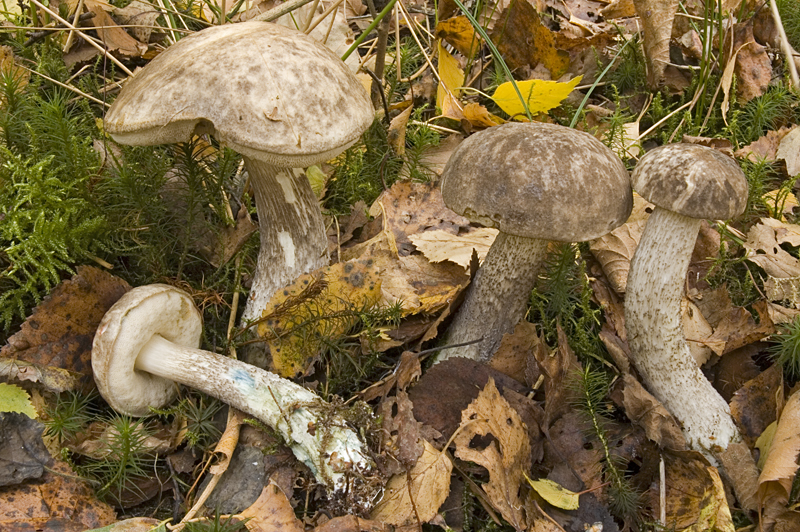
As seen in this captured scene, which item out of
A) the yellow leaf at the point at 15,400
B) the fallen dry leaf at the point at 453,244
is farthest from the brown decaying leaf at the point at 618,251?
the yellow leaf at the point at 15,400

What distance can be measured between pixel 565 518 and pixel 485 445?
1.18 ft

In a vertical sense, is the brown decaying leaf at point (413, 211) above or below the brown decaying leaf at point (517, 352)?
above

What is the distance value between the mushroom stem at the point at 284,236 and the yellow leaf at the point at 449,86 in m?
1.22

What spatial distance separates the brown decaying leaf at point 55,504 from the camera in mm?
1947

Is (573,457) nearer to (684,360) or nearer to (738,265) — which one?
(684,360)

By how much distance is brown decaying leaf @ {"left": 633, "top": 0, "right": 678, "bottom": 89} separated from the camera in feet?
11.0

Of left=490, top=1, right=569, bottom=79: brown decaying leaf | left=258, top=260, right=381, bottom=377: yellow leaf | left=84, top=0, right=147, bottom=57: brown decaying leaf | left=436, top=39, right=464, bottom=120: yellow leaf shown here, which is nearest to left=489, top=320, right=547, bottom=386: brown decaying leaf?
left=258, top=260, right=381, bottom=377: yellow leaf

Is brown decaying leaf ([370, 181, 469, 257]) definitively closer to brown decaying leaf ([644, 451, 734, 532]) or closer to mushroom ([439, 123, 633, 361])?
mushroom ([439, 123, 633, 361])

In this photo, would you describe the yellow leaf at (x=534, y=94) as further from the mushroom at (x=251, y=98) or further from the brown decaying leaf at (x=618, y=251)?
the mushroom at (x=251, y=98)

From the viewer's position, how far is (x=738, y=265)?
285 cm

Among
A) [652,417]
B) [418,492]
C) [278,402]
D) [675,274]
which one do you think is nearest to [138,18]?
[278,402]

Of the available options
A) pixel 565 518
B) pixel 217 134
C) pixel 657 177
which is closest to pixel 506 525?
pixel 565 518

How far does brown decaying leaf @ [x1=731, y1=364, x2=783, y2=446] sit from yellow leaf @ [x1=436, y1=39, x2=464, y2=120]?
80.2 inches

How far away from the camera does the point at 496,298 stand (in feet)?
8.23
